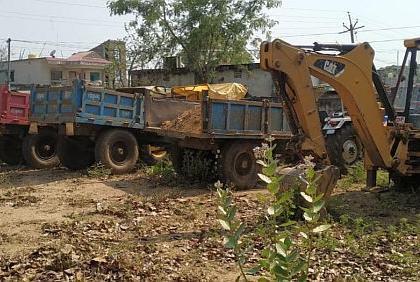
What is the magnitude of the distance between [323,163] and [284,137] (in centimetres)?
342

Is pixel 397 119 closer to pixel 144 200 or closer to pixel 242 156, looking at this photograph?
pixel 242 156

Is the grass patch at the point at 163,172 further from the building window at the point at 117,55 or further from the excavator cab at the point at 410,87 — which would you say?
the building window at the point at 117,55

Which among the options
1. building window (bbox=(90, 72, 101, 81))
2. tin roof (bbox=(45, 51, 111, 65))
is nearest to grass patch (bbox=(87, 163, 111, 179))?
tin roof (bbox=(45, 51, 111, 65))

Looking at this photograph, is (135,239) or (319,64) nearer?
(135,239)

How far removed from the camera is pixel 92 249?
6.22 metres

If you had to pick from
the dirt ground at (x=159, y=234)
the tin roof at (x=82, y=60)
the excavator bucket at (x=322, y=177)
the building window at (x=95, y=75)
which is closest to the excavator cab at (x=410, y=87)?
the dirt ground at (x=159, y=234)

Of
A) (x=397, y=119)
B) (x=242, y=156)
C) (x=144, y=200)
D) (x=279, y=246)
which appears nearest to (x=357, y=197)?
(x=397, y=119)

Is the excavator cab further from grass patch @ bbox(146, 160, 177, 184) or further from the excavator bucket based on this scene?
grass patch @ bbox(146, 160, 177, 184)

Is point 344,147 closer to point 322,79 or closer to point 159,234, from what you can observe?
point 322,79

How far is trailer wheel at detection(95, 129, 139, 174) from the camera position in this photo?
12.4 meters

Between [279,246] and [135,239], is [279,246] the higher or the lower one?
the higher one

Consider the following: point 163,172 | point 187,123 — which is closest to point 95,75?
point 163,172

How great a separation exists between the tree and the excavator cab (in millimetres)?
19532

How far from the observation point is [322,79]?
27.6ft
